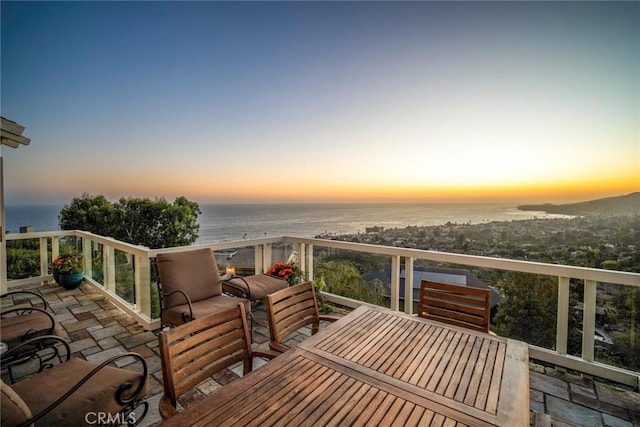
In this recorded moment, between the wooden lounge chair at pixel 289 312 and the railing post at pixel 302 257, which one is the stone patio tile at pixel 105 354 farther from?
the railing post at pixel 302 257

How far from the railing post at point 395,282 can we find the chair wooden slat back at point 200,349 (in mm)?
2454

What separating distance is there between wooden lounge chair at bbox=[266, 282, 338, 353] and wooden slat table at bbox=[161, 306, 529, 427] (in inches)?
13.0

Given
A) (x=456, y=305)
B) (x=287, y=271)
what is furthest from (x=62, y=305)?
(x=456, y=305)

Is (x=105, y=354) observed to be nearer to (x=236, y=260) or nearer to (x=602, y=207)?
(x=236, y=260)

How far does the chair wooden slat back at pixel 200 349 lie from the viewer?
1.33 metres

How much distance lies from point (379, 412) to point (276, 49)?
582 cm

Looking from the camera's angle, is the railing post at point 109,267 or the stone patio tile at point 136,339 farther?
the railing post at point 109,267

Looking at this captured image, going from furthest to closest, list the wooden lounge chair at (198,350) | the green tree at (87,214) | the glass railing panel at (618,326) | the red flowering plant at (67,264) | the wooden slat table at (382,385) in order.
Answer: the green tree at (87,214) → the red flowering plant at (67,264) → the glass railing panel at (618,326) → the wooden lounge chair at (198,350) → the wooden slat table at (382,385)

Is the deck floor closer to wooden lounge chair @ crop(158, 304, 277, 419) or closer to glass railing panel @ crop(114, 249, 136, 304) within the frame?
glass railing panel @ crop(114, 249, 136, 304)

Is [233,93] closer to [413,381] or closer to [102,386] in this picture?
[102,386]

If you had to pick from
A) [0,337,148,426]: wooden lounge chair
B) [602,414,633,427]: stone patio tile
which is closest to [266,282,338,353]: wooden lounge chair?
[0,337,148,426]: wooden lounge chair

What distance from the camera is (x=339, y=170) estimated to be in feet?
24.4

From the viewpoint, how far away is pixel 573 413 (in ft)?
6.99

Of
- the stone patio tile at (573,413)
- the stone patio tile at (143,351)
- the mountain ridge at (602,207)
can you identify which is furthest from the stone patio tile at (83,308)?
the mountain ridge at (602,207)
